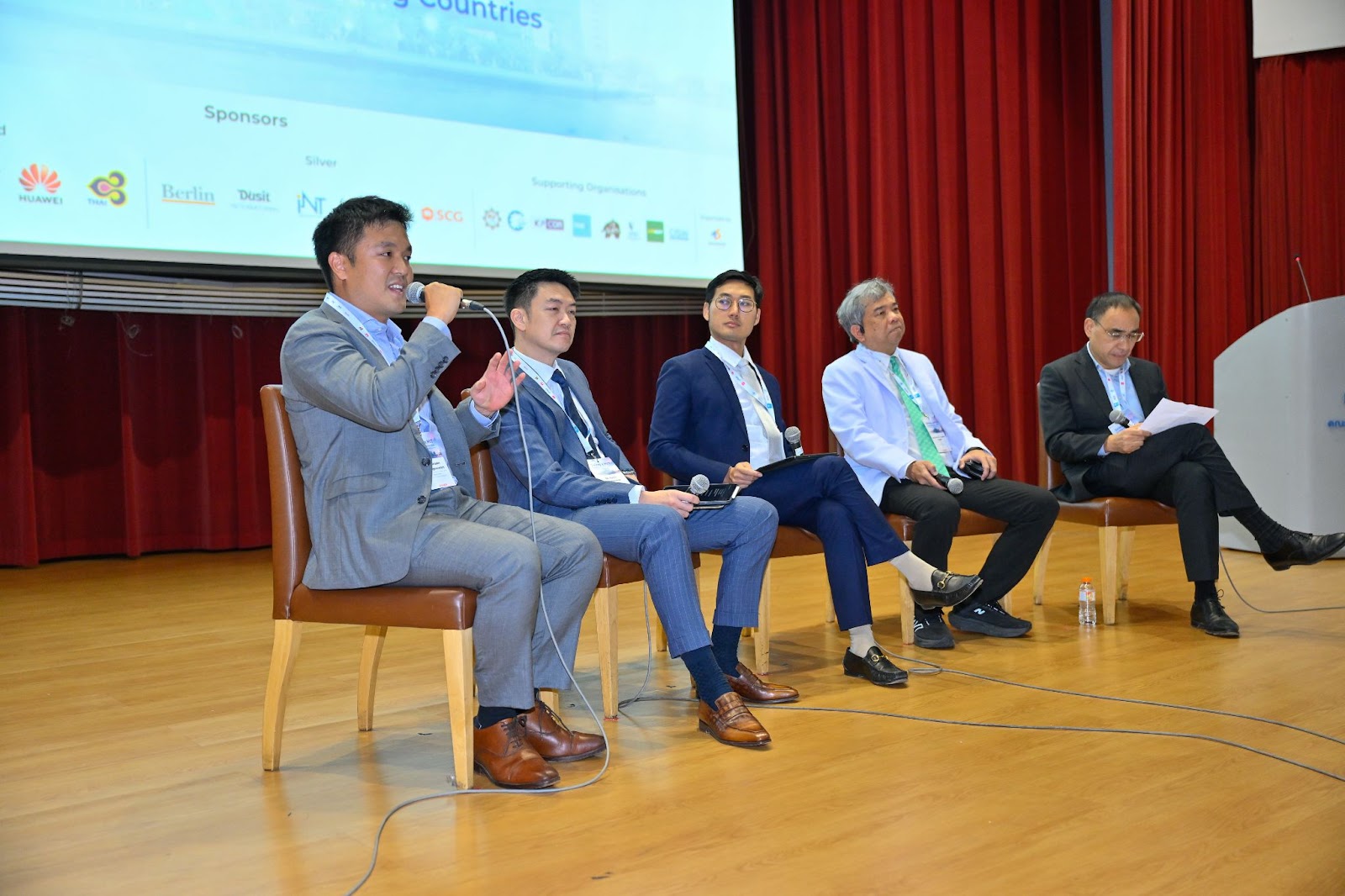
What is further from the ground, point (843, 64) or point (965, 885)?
point (843, 64)

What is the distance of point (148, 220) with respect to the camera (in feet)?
14.0

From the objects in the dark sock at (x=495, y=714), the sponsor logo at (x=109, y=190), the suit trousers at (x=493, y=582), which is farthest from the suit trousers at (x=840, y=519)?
the sponsor logo at (x=109, y=190)

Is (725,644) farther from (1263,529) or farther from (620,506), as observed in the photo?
(1263,529)

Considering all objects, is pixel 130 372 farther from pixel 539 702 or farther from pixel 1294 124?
pixel 1294 124

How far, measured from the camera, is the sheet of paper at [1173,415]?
341cm

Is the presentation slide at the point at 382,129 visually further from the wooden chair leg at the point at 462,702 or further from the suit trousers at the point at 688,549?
the wooden chair leg at the point at 462,702

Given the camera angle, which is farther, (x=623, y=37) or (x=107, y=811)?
(x=623, y=37)

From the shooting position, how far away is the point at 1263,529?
11.2 ft

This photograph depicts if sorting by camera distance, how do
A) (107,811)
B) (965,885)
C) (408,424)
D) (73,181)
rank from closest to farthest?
(965,885) → (107,811) → (408,424) → (73,181)

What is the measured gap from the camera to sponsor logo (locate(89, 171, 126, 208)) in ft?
13.7

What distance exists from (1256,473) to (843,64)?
3.12 m

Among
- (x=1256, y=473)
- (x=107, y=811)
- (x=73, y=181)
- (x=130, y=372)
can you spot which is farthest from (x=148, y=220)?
(x=1256, y=473)

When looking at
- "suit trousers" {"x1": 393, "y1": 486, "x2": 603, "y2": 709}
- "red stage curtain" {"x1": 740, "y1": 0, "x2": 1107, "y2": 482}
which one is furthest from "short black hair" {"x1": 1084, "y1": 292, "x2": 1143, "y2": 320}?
"red stage curtain" {"x1": 740, "y1": 0, "x2": 1107, "y2": 482}

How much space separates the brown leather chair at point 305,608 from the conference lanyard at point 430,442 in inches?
8.1
